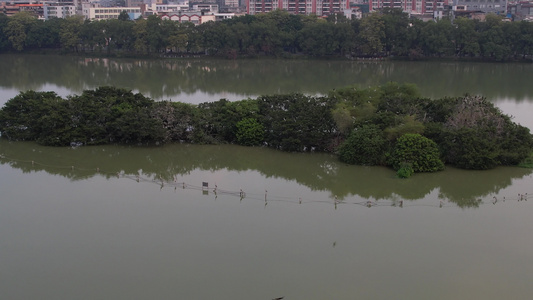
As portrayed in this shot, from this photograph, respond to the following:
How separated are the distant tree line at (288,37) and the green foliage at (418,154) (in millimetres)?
18639

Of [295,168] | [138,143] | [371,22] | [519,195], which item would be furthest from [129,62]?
[519,195]

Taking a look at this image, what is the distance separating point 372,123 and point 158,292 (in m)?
6.69

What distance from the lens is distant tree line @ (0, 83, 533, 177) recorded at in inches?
488

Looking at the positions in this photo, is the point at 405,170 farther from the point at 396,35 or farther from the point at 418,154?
the point at 396,35

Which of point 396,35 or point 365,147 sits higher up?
point 396,35

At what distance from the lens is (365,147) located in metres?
12.5

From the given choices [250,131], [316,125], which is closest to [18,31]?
[250,131]

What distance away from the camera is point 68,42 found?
3294cm

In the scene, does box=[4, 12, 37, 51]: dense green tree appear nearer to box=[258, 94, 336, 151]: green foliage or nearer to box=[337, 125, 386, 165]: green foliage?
box=[258, 94, 336, 151]: green foliage

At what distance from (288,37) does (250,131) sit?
1829cm

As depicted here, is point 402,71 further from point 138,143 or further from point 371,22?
point 138,143

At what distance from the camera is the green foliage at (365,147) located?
12.5 meters

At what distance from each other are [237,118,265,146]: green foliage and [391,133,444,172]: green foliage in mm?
3347

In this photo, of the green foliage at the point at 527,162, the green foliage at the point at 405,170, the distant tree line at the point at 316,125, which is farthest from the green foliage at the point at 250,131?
the green foliage at the point at 527,162
